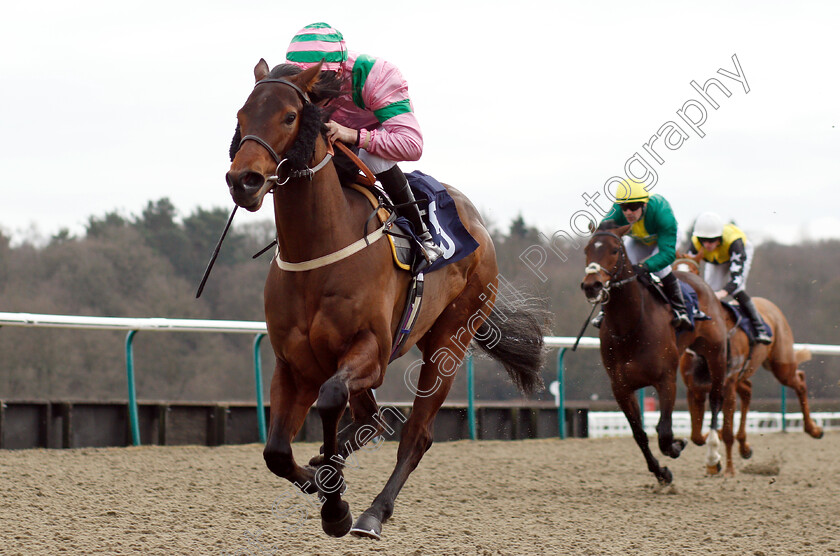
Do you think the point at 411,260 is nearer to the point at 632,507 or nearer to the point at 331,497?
the point at 331,497

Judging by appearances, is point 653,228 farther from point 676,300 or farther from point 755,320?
point 755,320

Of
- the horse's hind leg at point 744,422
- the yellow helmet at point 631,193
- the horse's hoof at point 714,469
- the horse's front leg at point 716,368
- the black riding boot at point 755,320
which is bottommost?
the horse's hoof at point 714,469

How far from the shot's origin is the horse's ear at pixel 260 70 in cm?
359

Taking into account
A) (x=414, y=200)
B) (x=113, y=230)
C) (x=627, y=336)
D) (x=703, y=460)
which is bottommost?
(x=703, y=460)

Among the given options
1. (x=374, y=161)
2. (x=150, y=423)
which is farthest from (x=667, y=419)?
(x=150, y=423)

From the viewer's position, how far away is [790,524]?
5.62m

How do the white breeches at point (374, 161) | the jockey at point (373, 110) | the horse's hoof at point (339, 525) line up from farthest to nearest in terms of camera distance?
the white breeches at point (374, 161) → the jockey at point (373, 110) → the horse's hoof at point (339, 525)

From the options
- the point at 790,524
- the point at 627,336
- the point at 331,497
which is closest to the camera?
the point at 331,497

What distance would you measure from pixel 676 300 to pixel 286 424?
464cm

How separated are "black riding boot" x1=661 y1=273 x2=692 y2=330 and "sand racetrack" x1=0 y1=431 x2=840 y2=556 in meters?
1.26

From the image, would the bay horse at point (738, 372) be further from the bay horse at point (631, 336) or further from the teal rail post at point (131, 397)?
the teal rail post at point (131, 397)

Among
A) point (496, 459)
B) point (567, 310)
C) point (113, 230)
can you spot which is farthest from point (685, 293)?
point (113, 230)

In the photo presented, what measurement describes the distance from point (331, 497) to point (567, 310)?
2454 cm

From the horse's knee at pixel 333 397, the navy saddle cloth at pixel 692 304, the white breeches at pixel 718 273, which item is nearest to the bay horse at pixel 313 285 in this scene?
the horse's knee at pixel 333 397
